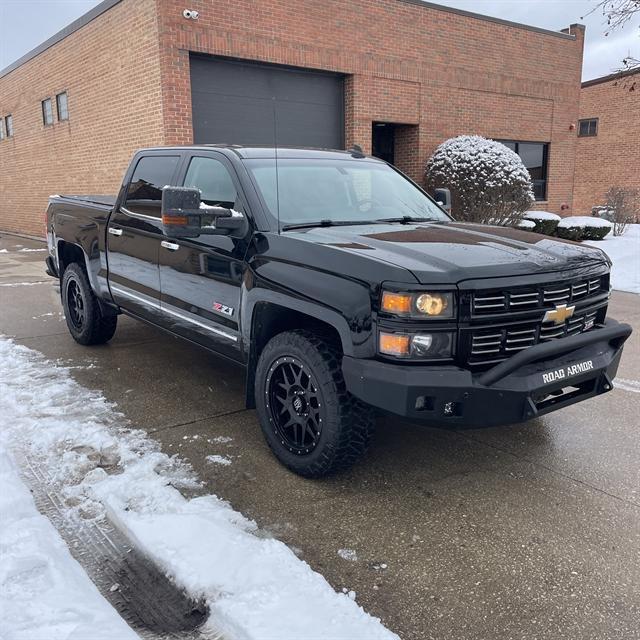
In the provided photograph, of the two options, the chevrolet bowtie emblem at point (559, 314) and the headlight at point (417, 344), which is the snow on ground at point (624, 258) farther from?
the headlight at point (417, 344)

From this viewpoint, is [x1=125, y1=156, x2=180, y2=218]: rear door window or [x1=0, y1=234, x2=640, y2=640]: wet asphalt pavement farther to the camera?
[x1=125, y1=156, x2=180, y2=218]: rear door window

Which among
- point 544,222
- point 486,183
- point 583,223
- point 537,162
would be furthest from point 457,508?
point 537,162

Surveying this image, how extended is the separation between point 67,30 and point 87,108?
6.84 feet

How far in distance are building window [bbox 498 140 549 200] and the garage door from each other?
261 inches

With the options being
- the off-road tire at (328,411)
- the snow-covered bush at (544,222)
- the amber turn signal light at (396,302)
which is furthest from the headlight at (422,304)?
the snow-covered bush at (544,222)

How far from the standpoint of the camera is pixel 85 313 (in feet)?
19.9

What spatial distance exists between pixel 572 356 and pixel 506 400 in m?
0.62

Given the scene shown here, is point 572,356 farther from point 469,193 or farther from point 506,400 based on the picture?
point 469,193

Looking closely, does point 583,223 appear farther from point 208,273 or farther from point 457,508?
point 457,508

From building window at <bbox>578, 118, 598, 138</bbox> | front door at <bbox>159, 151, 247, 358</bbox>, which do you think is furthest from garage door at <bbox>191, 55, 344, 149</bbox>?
building window at <bbox>578, 118, 598, 138</bbox>

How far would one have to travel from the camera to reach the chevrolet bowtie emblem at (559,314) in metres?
3.23

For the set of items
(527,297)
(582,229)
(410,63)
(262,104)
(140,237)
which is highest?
(410,63)

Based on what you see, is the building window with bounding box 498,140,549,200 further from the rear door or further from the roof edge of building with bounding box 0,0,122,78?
the rear door

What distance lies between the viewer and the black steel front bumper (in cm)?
289
